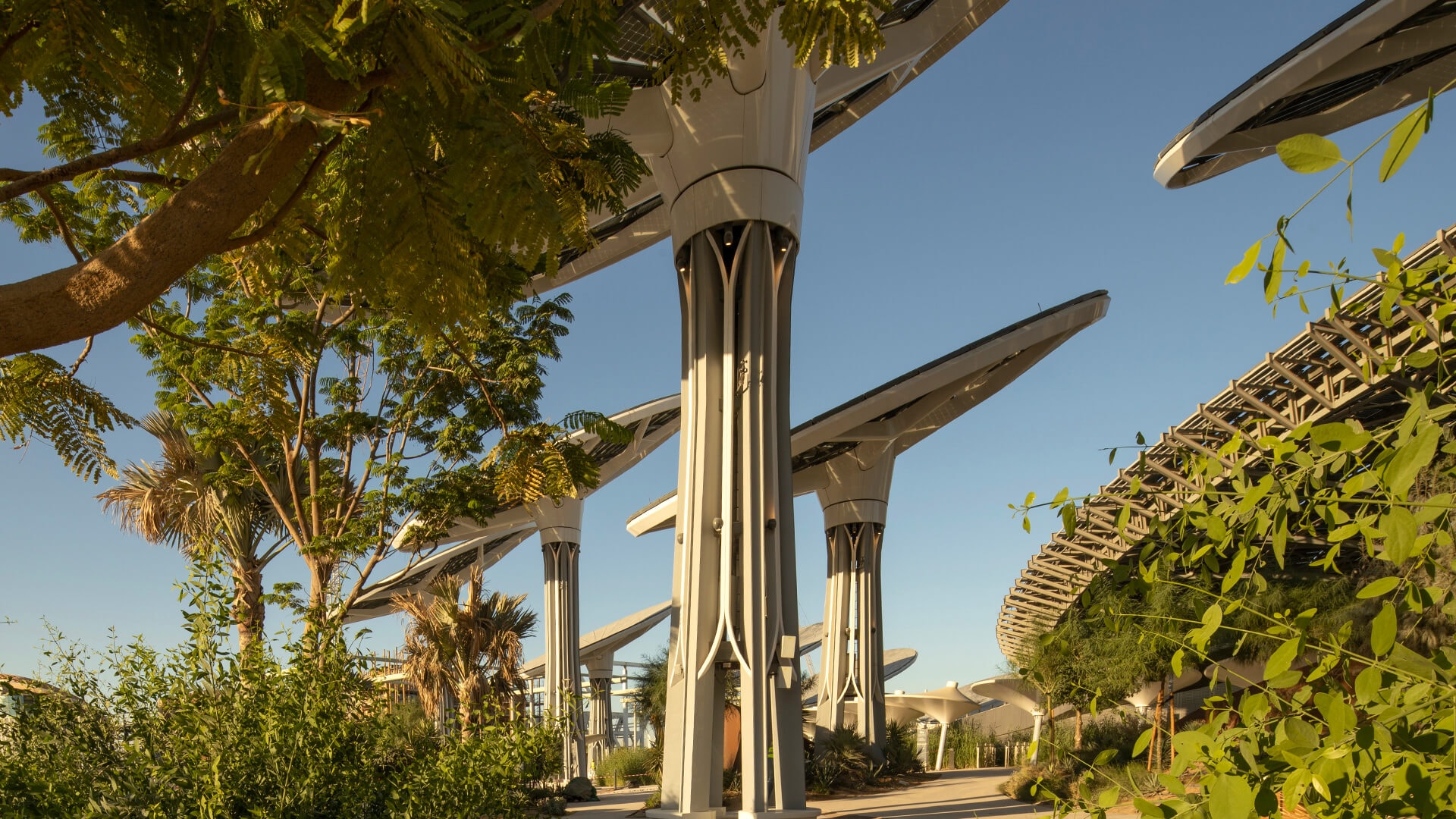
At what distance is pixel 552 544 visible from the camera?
28.4 m

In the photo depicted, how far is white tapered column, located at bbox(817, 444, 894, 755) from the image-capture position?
26609mm

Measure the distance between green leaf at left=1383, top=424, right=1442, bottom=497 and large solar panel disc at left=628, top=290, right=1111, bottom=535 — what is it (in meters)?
23.0

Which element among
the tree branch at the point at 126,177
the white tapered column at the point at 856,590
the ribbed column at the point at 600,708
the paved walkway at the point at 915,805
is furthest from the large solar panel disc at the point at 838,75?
the ribbed column at the point at 600,708

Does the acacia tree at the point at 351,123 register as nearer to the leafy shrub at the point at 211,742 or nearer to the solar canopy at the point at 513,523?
the leafy shrub at the point at 211,742

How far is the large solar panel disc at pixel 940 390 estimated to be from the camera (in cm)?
2592

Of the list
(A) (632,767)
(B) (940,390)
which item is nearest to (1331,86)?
(B) (940,390)

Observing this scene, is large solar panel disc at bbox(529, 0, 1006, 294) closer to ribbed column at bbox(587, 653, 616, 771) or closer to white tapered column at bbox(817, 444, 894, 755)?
white tapered column at bbox(817, 444, 894, 755)

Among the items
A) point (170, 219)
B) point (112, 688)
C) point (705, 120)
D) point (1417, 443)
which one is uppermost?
point (705, 120)

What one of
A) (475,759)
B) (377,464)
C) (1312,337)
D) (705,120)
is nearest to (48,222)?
(475,759)

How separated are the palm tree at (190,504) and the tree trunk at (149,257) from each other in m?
11.1

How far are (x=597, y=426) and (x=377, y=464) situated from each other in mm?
4908

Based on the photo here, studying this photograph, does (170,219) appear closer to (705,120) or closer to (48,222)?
(48,222)

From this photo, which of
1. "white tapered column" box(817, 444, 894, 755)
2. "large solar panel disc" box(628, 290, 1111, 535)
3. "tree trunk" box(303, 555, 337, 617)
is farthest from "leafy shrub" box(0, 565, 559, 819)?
"white tapered column" box(817, 444, 894, 755)

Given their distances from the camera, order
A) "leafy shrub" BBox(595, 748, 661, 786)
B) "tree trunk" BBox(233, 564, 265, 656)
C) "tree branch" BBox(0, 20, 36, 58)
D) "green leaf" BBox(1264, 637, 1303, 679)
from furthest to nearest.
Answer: "leafy shrub" BBox(595, 748, 661, 786)
"tree trunk" BBox(233, 564, 265, 656)
"tree branch" BBox(0, 20, 36, 58)
"green leaf" BBox(1264, 637, 1303, 679)
